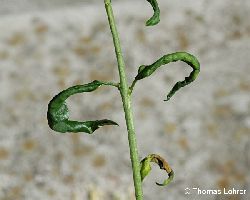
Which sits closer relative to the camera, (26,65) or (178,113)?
(178,113)

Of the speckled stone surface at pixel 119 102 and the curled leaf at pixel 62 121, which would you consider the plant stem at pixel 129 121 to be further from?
the speckled stone surface at pixel 119 102

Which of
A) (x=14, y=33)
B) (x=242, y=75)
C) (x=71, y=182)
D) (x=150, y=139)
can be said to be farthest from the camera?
(x=14, y=33)

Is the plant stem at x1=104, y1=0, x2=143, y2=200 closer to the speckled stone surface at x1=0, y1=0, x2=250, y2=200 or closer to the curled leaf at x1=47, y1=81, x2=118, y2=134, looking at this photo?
the curled leaf at x1=47, y1=81, x2=118, y2=134

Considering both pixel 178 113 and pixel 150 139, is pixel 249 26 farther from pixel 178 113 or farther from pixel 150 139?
pixel 150 139

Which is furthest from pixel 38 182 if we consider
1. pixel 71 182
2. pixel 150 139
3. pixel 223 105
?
pixel 223 105

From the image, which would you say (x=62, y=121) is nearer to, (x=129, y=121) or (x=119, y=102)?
(x=129, y=121)

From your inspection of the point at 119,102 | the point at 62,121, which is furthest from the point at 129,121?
the point at 119,102

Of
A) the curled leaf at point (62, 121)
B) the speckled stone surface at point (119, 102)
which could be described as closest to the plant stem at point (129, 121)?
the curled leaf at point (62, 121)

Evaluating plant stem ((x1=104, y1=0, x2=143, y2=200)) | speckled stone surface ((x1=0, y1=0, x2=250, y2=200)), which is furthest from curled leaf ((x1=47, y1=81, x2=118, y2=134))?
speckled stone surface ((x1=0, y1=0, x2=250, y2=200))
